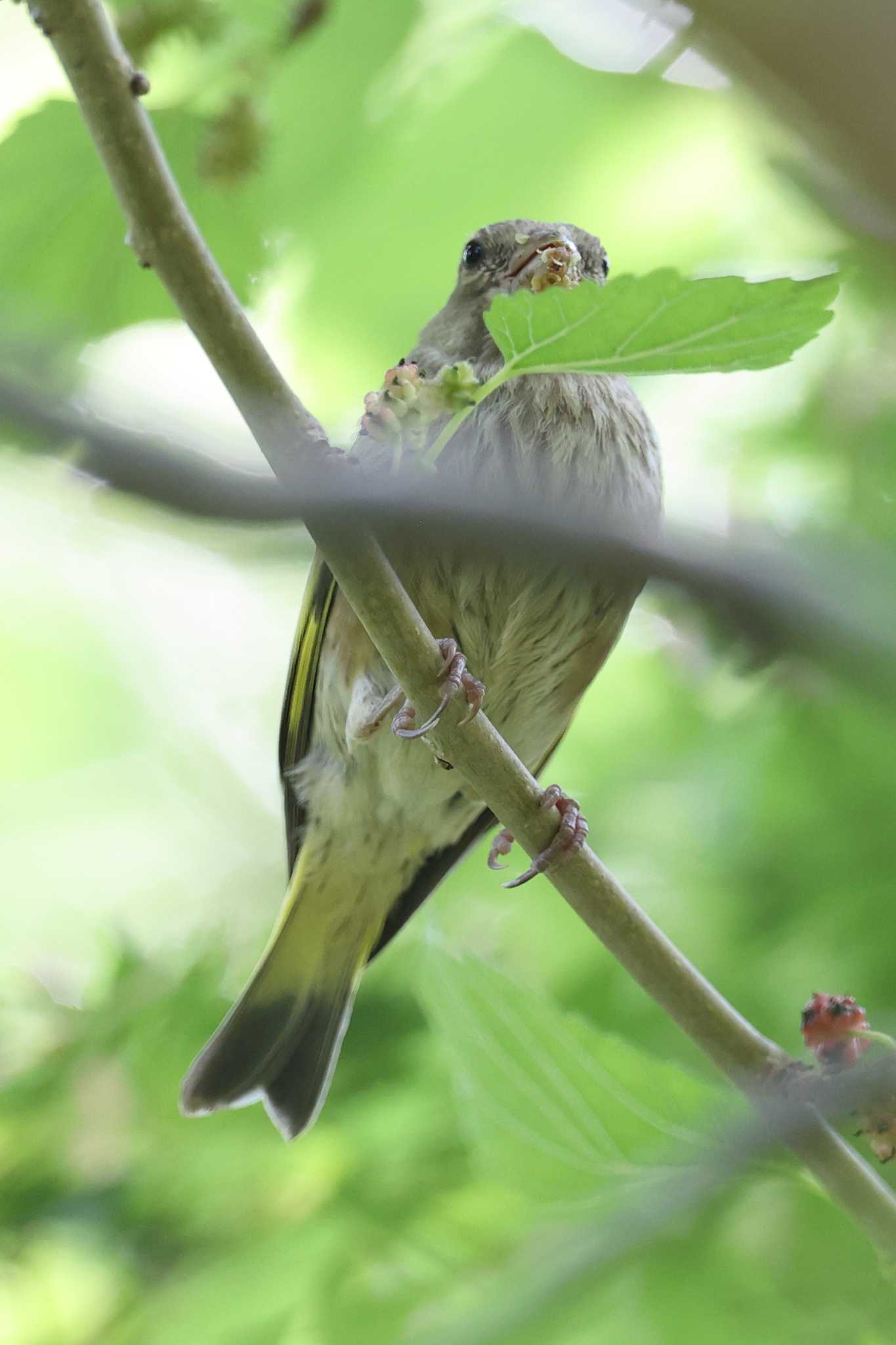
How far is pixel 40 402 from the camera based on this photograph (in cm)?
78

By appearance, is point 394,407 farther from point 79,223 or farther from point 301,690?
point 301,690

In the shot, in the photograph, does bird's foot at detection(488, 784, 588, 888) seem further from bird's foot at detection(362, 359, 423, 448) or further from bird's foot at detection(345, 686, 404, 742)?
bird's foot at detection(362, 359, 423, 448)

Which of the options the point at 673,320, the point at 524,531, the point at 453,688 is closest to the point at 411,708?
the point at 453,688

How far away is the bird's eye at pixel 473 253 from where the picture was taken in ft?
10.2

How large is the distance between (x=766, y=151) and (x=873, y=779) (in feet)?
3.67

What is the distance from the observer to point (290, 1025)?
3.21 meters

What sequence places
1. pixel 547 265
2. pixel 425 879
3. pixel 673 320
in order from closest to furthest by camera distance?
pixel 673 320 → pixel 547 265 → pixel 425 879

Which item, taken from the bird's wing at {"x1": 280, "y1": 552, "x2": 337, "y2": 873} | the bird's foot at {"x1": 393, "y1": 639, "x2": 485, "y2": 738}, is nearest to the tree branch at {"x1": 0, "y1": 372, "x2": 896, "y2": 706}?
the bird's foot at {"x1": 393, "y1": 639, "x2": 485, "y2": 738}

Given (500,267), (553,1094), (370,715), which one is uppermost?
(500,267)

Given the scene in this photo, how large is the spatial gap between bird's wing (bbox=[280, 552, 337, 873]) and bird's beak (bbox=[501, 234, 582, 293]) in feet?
2.55

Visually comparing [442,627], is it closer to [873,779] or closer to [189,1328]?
[873,779]

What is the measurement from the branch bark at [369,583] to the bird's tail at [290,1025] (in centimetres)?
111

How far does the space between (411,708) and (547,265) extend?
106 cm

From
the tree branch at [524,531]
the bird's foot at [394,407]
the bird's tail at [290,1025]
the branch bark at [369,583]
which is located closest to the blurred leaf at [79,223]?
the bird's foot at [394,407]
